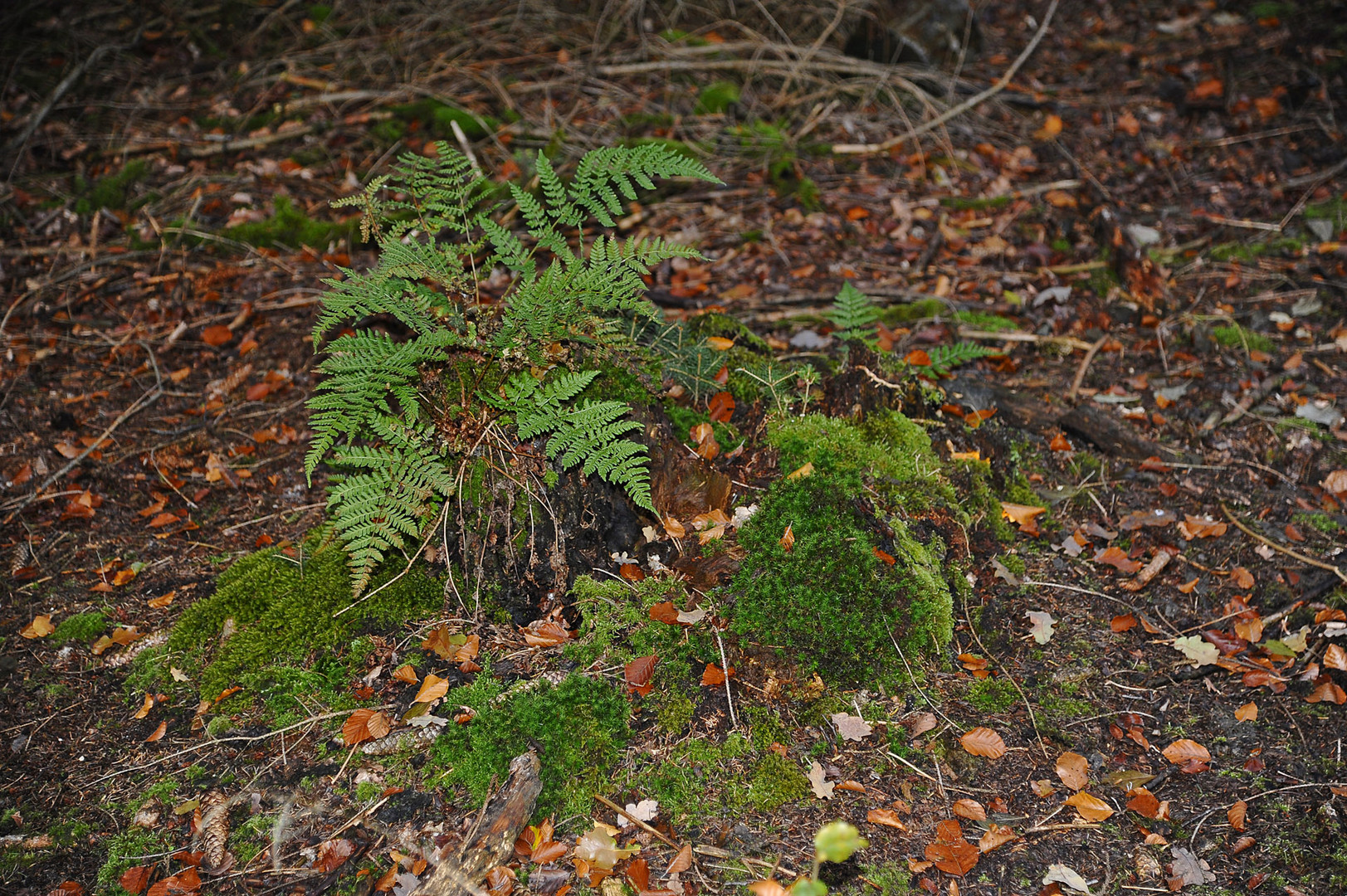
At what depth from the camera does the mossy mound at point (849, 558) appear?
318 cm

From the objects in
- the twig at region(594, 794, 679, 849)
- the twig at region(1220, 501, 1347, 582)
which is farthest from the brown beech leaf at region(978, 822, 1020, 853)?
the twig at region(1220, 501, 1347, 582)

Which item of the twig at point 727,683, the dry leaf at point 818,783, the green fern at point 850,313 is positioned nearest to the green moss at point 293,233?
the green fern at point 850,313

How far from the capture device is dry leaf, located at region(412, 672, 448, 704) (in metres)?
3.12

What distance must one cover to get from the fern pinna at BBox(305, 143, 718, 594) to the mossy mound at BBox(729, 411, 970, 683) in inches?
24.4

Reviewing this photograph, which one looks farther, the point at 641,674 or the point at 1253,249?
the point at 1253,249

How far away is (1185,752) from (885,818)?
4.12 ft

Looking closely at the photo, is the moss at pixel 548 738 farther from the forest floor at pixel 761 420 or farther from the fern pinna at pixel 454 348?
the fern pinna at pixel 454 348

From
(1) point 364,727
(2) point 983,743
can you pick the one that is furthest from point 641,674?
(2) point 983,743

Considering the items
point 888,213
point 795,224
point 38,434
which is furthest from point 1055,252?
point 38,434

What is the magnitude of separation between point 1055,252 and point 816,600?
14.0 ft

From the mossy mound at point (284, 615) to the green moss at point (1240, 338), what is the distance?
5039 millimetres

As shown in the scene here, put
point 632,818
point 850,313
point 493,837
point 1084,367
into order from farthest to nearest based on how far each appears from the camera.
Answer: point 1084,367 → point 850,313 → point 632,818 → point 493,837

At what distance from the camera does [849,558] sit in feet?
10.8

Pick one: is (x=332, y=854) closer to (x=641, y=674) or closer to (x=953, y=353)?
(x=641, y=674)
